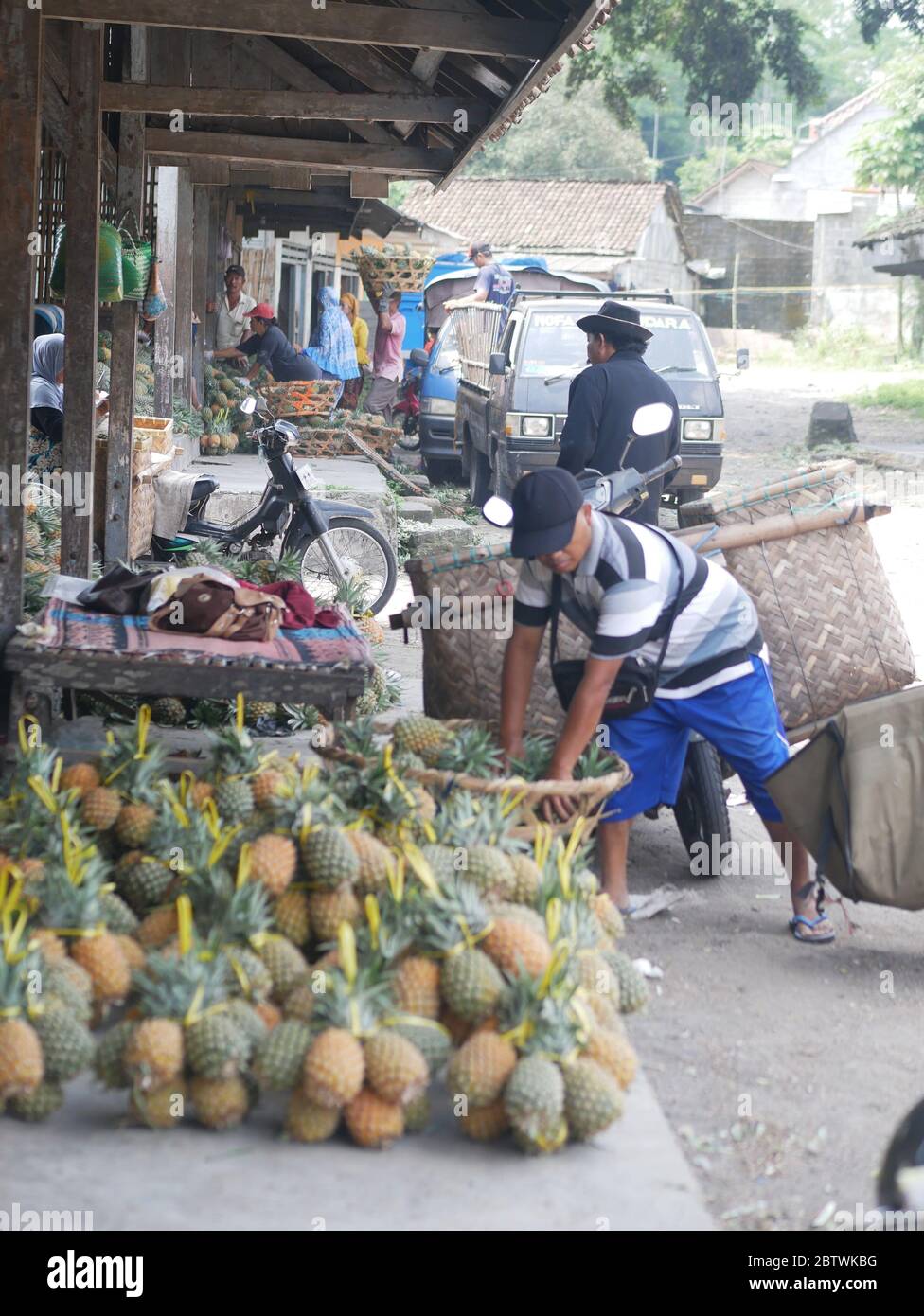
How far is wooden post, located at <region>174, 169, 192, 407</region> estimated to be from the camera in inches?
520

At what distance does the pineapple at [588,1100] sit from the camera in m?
3.20

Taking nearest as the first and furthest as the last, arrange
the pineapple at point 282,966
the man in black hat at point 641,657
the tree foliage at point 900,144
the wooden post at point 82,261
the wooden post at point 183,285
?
the pineapple at point 282,966 → the man in black hat at point 641,657 → the wooden post at point 82,261 → the wooden post at point 183,285 → the tree foliage at point 900,144

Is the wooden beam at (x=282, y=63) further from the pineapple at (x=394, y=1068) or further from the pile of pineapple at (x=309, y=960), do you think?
the pineapple at (x=394, y=1068)

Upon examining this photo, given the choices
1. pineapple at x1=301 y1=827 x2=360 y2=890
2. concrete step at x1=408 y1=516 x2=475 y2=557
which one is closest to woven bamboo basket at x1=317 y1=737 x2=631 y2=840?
pineapple at x1=301 y1=827 x2=360 y2=890

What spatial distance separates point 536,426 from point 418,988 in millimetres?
10766

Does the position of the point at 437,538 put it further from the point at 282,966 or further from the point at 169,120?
the point at 282,966

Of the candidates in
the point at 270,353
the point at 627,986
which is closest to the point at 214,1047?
the point at 627,986

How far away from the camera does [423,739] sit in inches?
181

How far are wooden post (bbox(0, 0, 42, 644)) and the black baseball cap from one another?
197cm

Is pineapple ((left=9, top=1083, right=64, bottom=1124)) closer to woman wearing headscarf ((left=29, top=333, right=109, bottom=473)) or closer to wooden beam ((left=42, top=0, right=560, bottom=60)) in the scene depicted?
wooden beam ((left=42, top=0, right=560, bottom=60))

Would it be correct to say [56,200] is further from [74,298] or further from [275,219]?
[275,219]

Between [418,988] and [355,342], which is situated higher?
[355,342]

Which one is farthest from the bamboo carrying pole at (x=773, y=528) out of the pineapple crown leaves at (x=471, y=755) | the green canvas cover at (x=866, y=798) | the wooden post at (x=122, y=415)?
the wooden post at (x=122, y=415)

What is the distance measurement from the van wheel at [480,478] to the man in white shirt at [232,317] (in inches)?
119
